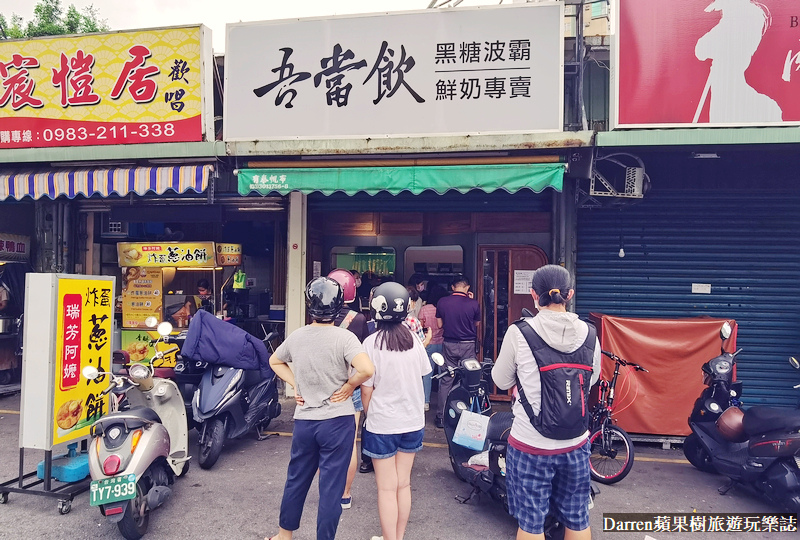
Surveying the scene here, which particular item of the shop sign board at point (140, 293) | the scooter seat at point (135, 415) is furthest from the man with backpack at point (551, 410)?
the shop sign board at point (140, 293)

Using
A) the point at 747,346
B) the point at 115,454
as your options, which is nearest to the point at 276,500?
the point at 115,454

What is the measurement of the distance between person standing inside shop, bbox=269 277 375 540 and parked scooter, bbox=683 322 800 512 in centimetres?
368

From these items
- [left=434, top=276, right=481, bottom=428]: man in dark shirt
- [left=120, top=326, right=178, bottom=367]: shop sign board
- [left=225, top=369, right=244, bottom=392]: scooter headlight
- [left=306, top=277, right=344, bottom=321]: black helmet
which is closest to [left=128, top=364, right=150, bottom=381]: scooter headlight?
[left=225, top=369, right=244, bottom=392]: scooter headlight

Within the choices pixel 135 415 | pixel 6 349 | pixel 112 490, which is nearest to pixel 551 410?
pixel 112 490

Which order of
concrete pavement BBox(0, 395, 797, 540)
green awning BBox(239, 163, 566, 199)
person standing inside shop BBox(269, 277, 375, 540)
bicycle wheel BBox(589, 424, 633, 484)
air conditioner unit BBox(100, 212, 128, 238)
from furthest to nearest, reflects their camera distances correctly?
1. air conditioner unit BBox(100, 212, 128, 238)
2. green awning BBox(239, 163, 566, 199)
3. bicycle wheel BBox(589, 424, 633, 484)
4. concrete pavement BBox(0, 395, 797, 540)
5. person standing inside shop BBox(269, 277, 375, 540)

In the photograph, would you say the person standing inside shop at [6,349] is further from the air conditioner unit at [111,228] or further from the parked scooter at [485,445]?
the parked scooter at [485,445]

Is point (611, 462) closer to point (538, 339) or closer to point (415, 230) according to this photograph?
point (538, 339)

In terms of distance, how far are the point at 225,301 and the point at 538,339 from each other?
271 inches

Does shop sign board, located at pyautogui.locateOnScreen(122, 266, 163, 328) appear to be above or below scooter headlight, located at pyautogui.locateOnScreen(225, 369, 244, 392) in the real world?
above

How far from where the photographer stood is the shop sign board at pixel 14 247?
851 centimetres

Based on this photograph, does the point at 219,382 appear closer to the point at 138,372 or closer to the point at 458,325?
the point at 138,372

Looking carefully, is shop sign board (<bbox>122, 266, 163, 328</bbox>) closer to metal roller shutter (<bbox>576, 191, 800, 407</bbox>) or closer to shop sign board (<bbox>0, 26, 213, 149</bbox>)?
shop sign board (<bbox>0, 26, 213, 149</bbox>)

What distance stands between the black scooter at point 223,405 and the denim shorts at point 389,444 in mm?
2444

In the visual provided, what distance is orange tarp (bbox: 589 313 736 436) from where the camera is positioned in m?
5.90
